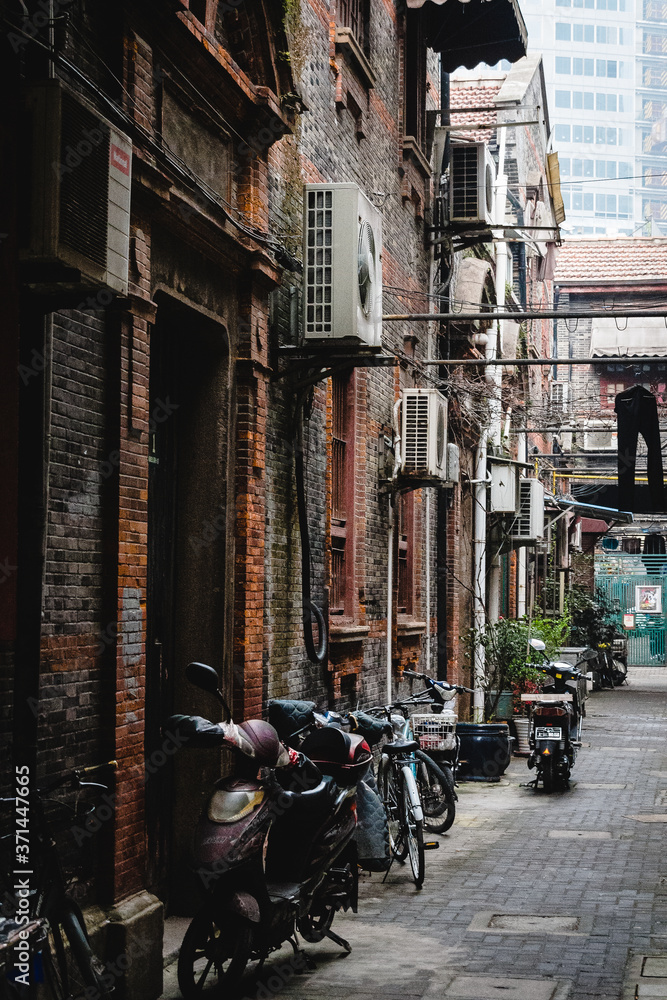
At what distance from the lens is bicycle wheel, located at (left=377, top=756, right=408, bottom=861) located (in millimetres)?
9750

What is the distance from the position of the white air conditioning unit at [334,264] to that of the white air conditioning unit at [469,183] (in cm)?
613

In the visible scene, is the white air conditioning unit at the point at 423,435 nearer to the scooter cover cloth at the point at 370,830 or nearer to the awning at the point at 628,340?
the scooter cover cloth at the point at 370,830

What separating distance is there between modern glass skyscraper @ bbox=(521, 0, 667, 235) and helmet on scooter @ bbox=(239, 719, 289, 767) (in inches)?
4087

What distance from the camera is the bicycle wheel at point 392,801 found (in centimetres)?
975

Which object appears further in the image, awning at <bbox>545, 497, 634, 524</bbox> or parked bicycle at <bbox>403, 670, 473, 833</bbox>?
awning at <bbox>545, 497, 634, 524</bbox>

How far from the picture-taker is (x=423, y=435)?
13.8 metres

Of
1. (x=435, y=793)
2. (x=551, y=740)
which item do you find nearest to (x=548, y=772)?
(x=551, y=740)

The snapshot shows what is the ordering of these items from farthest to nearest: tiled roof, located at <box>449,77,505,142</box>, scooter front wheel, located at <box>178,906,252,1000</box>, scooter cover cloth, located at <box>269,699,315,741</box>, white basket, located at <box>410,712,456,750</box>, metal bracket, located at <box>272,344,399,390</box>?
tiled roof, located at <box>449,77,505,142</box>, white basket, located at <box>410,712,456,750</box>, metal bracket, located at <box>272,344,399,390</box>, scooter cover cloth, located at <box>269,699,315,741</box>, scooter front wheel, located at <box>178,906,252,1000</box>

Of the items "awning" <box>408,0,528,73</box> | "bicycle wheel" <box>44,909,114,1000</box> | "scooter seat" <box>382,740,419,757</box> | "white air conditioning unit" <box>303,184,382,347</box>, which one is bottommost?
"bicycle wheel" <box>44,909,114,1000</box>

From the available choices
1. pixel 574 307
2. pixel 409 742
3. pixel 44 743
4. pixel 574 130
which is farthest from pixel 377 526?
pixel 574 130

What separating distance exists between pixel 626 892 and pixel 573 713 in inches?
269

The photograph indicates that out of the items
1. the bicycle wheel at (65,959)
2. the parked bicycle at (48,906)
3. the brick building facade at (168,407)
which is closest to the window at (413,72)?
the brick building facade at (168,407)

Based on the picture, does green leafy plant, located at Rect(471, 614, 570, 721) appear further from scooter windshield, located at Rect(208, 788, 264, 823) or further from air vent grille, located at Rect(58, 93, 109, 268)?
air vent grille, located at Rect(58, 93, 109, 268)

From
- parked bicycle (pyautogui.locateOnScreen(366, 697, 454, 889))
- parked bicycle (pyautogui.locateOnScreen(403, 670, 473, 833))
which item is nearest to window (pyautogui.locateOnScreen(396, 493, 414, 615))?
parked bicycle (pyautogui.locateOnScreen(403, 670, 473, 833))
